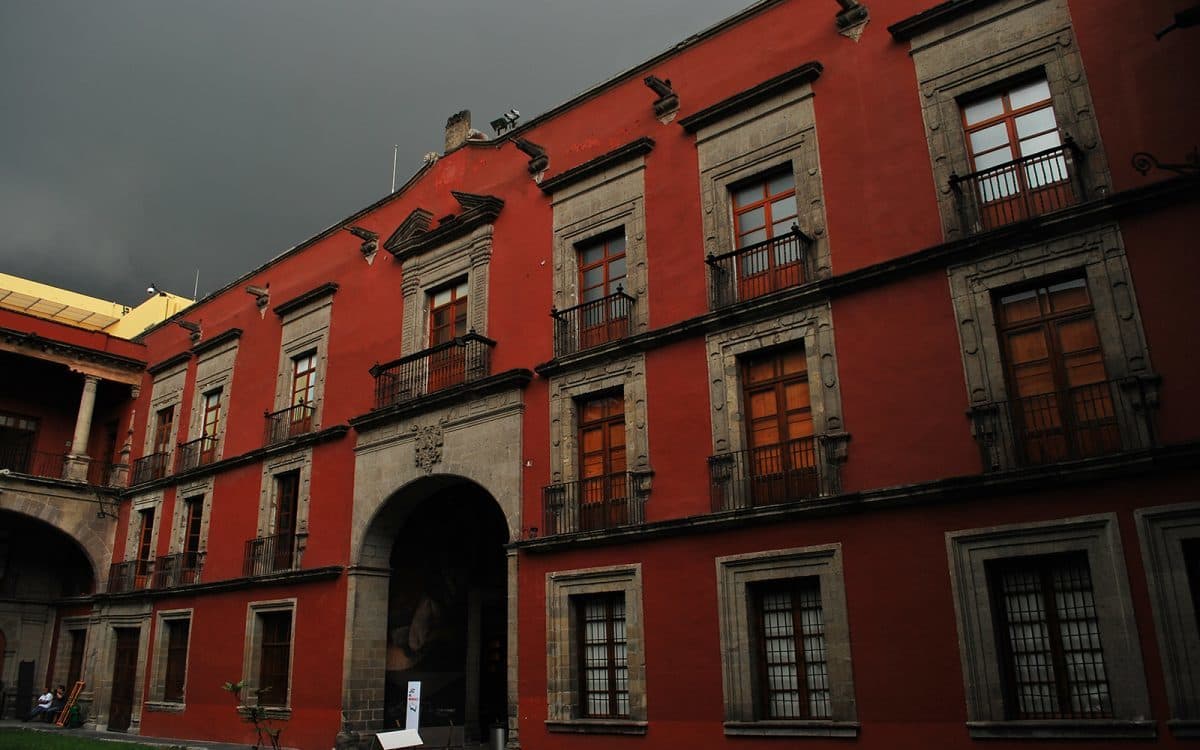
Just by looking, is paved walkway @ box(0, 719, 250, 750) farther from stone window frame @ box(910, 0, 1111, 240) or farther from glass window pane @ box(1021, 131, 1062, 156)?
glass window pane @ box(1021, 131, 1062, 156)

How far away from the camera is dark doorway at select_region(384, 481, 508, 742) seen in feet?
61.0

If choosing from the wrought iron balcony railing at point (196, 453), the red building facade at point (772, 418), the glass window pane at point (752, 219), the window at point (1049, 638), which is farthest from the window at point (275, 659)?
the window at point (1049, 638)

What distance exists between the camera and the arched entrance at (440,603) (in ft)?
59.8

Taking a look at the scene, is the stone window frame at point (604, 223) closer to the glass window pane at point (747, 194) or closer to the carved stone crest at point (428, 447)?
the glass window pane at point (747, 194)

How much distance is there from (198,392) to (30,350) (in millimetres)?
5276

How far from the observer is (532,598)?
15.0 meters

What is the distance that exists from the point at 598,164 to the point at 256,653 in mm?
12711

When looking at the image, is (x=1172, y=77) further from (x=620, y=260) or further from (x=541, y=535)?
(x=541, y=535)

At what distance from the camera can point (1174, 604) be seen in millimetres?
9422

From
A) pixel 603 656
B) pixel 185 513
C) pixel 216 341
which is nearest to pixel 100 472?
pixel 185 513

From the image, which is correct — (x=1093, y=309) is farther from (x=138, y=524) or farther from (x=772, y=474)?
(x=138, y=524)

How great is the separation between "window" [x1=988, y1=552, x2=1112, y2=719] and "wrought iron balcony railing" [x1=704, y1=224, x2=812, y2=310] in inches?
190

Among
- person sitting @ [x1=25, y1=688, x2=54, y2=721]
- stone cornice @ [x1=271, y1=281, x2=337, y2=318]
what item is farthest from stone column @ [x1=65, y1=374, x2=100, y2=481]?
stone cornice @ [x1=271, y1=281, x2=337, y2=318]

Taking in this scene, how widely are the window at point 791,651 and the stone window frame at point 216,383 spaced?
15.8 meters
